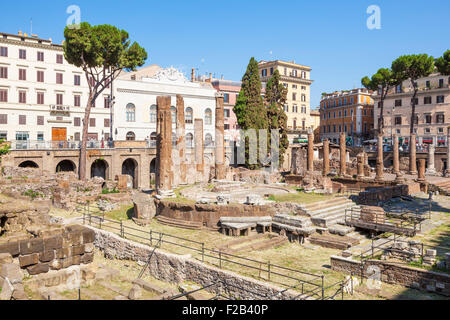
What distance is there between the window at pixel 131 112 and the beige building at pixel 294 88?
28833 millimetres

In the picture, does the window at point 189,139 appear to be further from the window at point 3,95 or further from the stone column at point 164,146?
the stone column at point 164,146

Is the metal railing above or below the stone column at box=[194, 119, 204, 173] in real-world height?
below

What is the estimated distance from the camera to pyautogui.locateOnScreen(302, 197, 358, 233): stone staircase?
2031 cm

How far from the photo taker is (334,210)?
23.0 metres

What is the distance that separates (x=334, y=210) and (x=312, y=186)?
6636 millimetres

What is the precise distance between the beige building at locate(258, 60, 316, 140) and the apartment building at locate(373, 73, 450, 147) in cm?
1330

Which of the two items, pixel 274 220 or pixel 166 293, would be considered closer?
pixel 166 293

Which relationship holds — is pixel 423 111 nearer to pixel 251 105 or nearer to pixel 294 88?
pixel 294 88

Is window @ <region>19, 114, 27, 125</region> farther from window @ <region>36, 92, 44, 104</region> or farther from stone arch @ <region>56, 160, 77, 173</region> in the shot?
stone arch @ <region>56, 160, 77, 173</region>

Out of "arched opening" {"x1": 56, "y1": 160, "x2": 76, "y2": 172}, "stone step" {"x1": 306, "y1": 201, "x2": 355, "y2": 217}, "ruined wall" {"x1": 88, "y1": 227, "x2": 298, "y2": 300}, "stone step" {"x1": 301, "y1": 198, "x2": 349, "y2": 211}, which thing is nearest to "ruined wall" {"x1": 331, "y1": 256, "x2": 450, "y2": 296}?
"ruined wall" {"x1": 88, "y1": 227, "x2": 298, "y2": 300}


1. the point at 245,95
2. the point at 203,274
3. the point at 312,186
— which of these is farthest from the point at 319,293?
the point at 245,95

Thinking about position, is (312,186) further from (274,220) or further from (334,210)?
(274,220)

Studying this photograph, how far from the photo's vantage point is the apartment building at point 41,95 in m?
41.8
